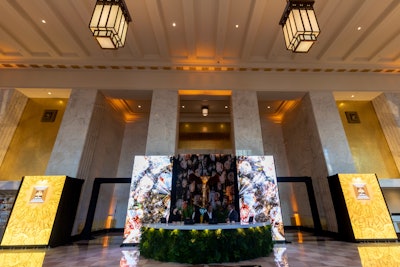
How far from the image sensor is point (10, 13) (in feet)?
21.3

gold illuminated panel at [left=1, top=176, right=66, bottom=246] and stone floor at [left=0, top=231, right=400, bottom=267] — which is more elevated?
gold illuminated panel at [left=1, top=176, right=66, bottom=246]

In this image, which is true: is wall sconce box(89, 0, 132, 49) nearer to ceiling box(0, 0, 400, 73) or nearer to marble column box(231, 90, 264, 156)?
ceiling box(0, 0, 400, 73)

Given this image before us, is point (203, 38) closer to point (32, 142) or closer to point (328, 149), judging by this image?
point (328, 149)

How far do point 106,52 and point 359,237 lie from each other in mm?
11054

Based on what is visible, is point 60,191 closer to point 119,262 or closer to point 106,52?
point 119,262

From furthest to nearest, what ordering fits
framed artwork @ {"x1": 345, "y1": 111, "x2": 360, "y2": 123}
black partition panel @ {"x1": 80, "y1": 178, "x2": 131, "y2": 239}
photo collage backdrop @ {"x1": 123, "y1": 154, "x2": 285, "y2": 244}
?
framed artwork @ {"x1": 345, "y1": 111, "x2": 360, "y2": 123}, black partition panel @ {"x1": 80, "y1": 178, "x2": 131, "y2": 239}, photo collage backdrop @ {"x1": 123, "y1": 154, "x2": 285, "y2": 244}

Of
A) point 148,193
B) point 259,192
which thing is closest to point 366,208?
point 259,192

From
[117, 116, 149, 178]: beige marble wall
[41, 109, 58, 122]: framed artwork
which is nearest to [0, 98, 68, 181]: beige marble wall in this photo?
[41, 109, 58, 122]: framed artwork

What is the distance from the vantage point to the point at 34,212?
611 cm

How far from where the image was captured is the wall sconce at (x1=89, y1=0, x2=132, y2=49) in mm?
3734

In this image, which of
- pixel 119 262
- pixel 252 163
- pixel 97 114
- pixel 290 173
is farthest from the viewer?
pixel 290 173

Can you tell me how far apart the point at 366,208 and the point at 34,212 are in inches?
412

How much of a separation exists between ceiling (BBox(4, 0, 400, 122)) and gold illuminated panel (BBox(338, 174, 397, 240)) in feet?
15.6

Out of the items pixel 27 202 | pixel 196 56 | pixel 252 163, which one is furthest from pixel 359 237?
pixel 27 202
